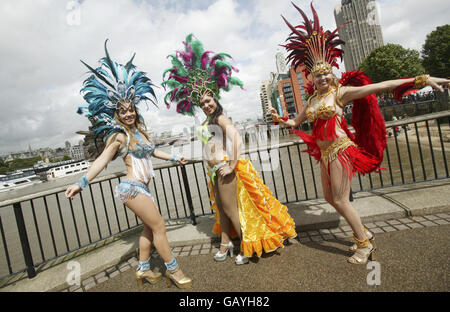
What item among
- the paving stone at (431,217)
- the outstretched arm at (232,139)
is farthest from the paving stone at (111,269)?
the paving stone at (431,217)

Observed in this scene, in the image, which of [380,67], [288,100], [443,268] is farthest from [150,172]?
[288,100]

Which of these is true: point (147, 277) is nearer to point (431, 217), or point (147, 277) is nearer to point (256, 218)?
point (256, 218)

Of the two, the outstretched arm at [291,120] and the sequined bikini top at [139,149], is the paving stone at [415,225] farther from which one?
the sequined bikini top at [139,149]

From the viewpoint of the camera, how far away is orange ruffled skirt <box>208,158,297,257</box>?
108 inches

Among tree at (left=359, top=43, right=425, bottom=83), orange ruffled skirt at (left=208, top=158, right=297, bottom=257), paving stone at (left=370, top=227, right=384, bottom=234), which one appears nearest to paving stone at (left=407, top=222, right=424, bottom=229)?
paving stone at (left=370, top=227, right=384, bottom=234)

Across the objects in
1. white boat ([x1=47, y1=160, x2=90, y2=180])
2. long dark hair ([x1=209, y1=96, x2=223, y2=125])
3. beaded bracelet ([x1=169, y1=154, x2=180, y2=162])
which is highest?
white boat ([x1=47, y1=160, x2=90, y2=180])

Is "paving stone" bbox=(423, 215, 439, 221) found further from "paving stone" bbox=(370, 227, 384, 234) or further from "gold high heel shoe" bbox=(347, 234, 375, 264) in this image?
"gold high heel shoe" bbox=(347, 234, 375, 264)

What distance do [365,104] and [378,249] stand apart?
162 centimetres

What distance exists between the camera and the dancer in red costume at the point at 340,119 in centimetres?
243

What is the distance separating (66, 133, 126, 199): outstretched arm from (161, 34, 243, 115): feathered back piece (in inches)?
36.7

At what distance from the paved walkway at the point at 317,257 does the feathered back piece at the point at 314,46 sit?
2054 mm

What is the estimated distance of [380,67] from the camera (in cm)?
3844

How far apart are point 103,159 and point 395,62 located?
154 ft

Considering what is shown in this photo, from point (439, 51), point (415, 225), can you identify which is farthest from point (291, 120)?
point (439, 51)
